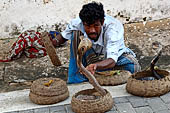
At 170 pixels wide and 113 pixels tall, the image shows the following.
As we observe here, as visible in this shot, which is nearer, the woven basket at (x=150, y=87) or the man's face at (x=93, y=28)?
the woven basket at (x=150, y=87)

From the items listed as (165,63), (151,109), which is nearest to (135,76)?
(151,109)

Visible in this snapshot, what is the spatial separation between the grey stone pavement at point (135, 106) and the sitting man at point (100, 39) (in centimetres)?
44

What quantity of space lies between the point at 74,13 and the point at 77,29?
277 centimetres

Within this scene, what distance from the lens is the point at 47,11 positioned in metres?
7.41

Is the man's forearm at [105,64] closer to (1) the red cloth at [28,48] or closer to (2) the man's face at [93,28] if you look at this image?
(2) the man's face at [93,28]

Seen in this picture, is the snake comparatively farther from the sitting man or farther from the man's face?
the man's face

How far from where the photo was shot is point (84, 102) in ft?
12.1

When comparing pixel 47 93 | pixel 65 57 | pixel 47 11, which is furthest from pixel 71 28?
pixel 47 11

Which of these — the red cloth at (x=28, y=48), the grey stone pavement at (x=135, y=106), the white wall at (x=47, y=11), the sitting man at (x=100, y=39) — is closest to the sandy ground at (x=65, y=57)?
the red cloth at (x=28, y=48)

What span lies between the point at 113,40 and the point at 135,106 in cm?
87

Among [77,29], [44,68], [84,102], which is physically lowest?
[44,68]

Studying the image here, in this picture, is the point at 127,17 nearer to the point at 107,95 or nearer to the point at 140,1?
the point at 140,1

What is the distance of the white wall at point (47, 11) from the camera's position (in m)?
7.29

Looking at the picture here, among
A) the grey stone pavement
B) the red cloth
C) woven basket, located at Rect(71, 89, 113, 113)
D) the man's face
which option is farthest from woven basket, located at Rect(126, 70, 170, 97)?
the red cloth
